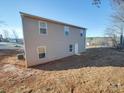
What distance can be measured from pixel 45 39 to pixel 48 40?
0.48m

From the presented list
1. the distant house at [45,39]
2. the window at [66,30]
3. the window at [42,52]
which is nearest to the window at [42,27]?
the distant house at [45,39]

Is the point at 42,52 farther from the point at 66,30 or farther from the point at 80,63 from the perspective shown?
the point at 66,30

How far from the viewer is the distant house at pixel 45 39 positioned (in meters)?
10.9

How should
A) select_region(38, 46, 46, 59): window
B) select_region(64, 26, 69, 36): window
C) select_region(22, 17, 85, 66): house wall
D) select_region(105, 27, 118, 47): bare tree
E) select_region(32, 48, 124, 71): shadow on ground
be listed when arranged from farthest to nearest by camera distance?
1. select_region(105, 27, 118, 47): bare tree
2. select_region(64, 26, 69, 36): window
3. select_region(38, 46, 46, 59): window
4. select_region(22, 17, 85, 66): house wall
5. select_region(32, 48, 124, 71): shadow on ground

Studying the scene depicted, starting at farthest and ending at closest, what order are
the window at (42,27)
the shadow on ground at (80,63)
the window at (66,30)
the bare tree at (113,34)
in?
the bare tree at (113,34) → the window at (66,30) → the window at (42,27) → the shadow on ground at (80,63)

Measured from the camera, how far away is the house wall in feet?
35.8

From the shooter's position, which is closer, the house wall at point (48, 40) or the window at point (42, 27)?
the house wall at point (48, 40)

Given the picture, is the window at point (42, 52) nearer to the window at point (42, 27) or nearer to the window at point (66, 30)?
the window at point (42, 27)

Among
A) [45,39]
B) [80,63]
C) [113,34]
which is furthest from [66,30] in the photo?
[113,34]

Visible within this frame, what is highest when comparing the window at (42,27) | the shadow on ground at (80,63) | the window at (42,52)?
the window at (42,27)

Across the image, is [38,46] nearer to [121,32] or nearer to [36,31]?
[36,31]

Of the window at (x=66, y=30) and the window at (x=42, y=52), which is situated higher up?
the window at (x=66, y=30)

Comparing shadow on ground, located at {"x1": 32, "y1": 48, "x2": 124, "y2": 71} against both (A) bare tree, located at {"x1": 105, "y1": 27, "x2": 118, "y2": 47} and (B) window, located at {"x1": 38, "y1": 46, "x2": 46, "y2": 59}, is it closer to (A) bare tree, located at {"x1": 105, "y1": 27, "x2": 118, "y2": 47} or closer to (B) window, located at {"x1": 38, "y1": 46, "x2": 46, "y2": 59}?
(B) window, located at {"x1": 38, "y1": 46, "x2": 46, "y2": 59}

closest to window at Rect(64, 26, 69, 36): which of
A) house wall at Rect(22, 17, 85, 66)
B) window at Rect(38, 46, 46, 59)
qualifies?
house wall at Rect(22, 17, 85, 66)
